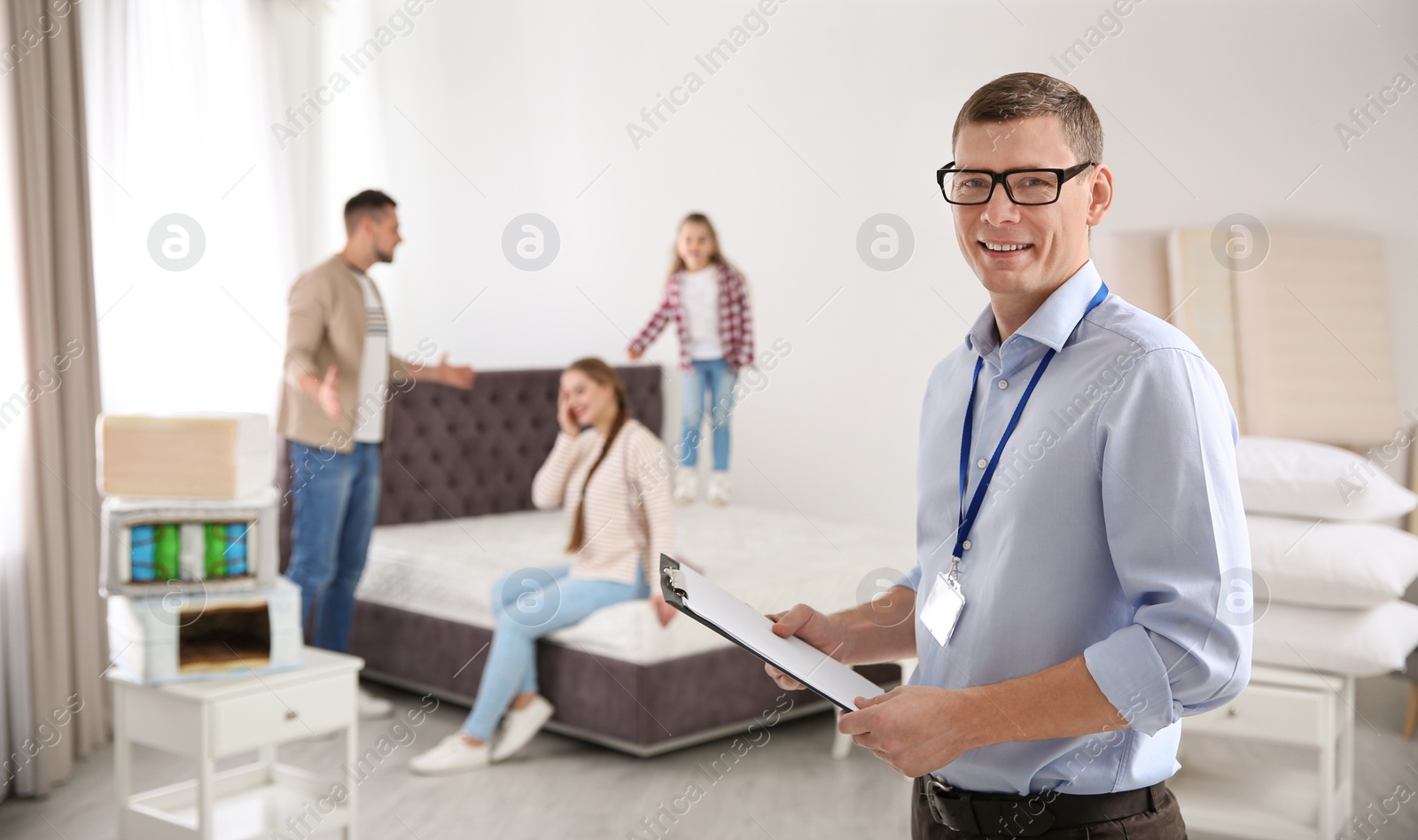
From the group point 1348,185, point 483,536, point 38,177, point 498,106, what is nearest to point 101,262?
point 38,177

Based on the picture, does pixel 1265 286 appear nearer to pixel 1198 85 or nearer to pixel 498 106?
pixel 1198 85

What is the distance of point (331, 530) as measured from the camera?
3609 millimetres

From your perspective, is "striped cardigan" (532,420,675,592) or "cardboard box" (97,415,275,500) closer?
"cardboard box" (97,415,275,500)

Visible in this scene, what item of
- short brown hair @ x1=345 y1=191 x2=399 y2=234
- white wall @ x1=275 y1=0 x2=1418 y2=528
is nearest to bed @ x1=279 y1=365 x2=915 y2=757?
white wall @ x1=275 y1=0 x2=1418 y2=528

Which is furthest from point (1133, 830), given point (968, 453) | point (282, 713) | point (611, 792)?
point (611, 792)

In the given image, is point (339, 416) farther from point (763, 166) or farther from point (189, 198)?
point (763, 166)

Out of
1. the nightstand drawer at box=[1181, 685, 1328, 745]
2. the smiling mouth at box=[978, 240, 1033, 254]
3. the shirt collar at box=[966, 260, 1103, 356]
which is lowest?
the nightstand drawer at box=[1181, 685, 1328, 745]

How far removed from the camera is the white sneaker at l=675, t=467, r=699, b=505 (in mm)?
4965

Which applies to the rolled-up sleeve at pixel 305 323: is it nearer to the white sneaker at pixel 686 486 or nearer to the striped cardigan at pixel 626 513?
the striped cardigan at pixel 626 513

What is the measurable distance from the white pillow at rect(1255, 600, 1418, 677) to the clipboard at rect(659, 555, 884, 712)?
6.34ft

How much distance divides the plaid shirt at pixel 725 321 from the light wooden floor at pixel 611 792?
76.1 inches

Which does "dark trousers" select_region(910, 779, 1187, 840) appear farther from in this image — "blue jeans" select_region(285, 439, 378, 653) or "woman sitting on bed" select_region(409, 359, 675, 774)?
"blue jeans" select_region(285, 439, 378, 653)

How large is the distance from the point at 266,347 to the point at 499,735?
214 centimetres

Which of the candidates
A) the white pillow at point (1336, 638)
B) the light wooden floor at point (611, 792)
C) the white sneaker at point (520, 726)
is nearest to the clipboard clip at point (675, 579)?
the light wooden floor at point (611, 792)
